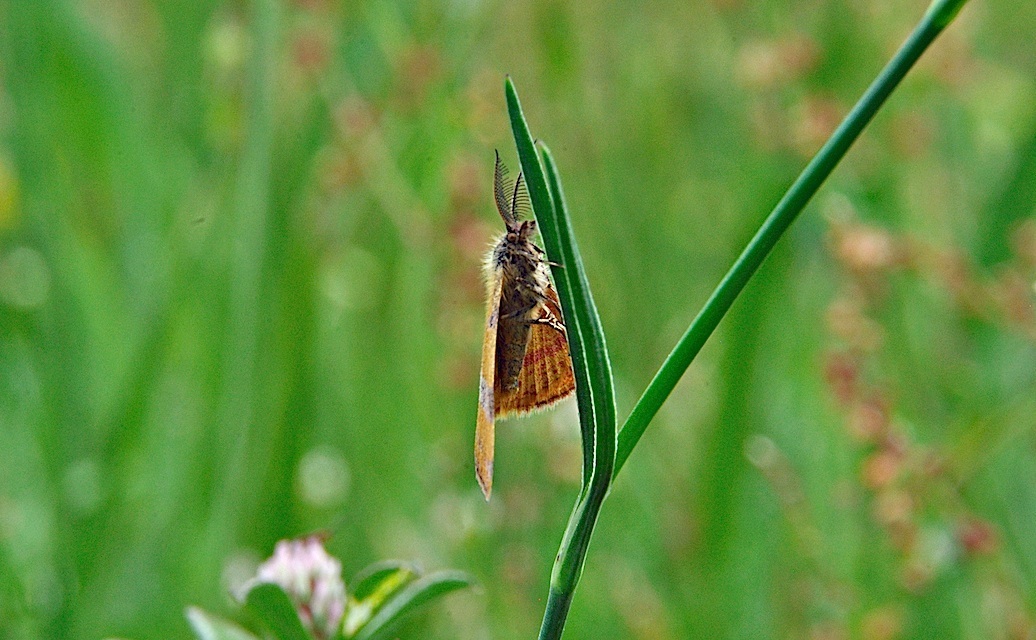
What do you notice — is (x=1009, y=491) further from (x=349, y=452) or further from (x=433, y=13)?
(x=433, y=13)

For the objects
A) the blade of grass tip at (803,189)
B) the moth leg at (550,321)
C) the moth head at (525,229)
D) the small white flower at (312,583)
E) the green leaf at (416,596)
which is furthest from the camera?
the moth head at (525,229)

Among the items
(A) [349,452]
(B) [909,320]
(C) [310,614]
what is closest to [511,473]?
(A) [349,452]

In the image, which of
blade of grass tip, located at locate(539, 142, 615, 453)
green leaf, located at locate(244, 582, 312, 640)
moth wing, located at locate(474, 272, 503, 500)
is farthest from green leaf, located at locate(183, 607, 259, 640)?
blade of grass tip, located at locate(539, 142, 615, 453)

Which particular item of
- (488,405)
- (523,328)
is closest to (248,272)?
(523,328)

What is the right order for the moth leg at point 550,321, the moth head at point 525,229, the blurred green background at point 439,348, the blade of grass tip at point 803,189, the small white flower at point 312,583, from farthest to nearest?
the blurred green background at point 439,348 < the moth head at point 525,229 < the moth leg at point 550,321 < the small white flower at point 312,583 < the blade of grass tip at point 803,189

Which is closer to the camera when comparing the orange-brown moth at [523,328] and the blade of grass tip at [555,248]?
the blade of grass tip at [555,248]

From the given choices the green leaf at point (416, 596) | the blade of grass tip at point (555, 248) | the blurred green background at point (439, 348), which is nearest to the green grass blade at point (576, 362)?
the blade of grass tip at point (555, 248)

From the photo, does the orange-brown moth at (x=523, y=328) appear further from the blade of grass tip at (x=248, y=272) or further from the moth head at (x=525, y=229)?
the blade of grass tip at (x=248, y=272)
